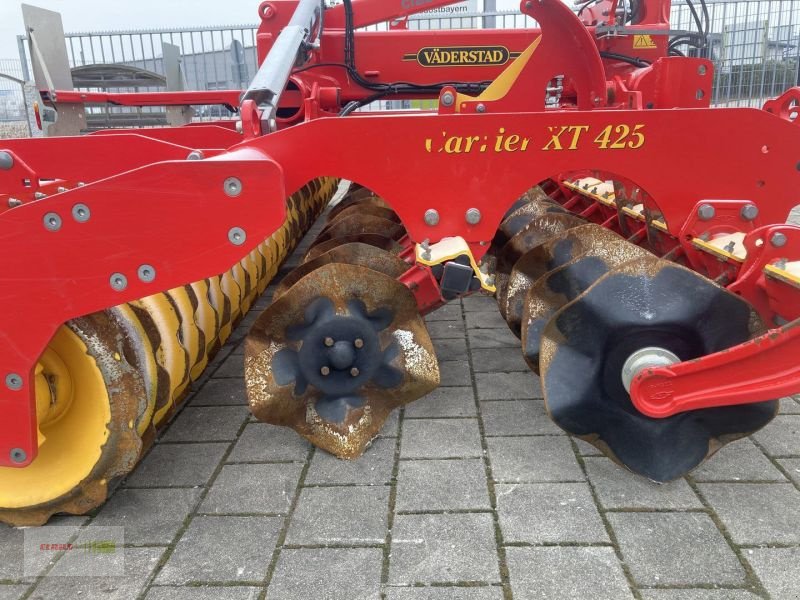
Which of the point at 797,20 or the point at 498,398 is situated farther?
the point at 797,20

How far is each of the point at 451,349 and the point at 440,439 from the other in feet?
3.05

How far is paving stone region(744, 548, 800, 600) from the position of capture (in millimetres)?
1655

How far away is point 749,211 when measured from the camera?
7.44 feet

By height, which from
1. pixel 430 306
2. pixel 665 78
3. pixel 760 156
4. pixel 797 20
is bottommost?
pixel 430 306

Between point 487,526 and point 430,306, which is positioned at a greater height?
point 430,306

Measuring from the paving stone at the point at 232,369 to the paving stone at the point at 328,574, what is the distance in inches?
52.7

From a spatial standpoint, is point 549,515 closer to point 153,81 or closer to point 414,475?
point 414,475

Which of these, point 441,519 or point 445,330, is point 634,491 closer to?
point 441,519

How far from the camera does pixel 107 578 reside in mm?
1800

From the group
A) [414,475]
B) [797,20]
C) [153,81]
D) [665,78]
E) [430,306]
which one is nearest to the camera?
[414,475]

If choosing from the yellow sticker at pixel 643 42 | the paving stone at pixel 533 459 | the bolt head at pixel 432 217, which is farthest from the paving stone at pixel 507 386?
the yellow sticker at pixel 643 42

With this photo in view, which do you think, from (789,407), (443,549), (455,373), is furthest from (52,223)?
(789,407)

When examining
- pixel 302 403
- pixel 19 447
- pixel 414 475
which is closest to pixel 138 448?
pixel 19 447

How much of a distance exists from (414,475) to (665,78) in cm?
222
